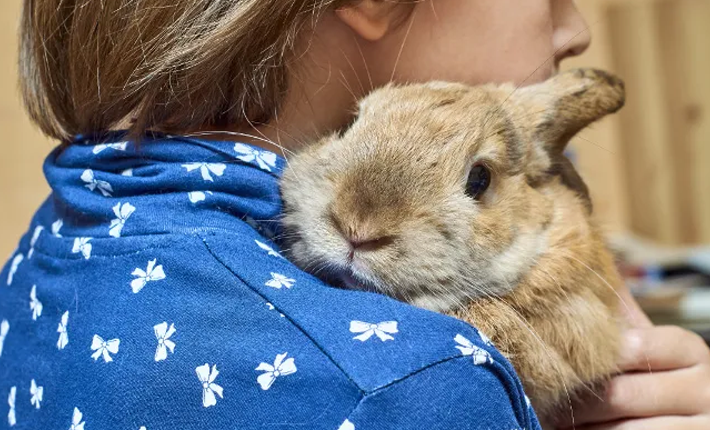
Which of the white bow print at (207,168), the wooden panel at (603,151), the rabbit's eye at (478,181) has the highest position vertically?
the white bow print at (207,168)

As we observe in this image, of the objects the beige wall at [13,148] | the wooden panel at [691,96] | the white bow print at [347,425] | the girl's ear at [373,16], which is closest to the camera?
the white bow print at [347,425]

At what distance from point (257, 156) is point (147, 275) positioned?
0.65 ft

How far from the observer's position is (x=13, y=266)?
3.18ft

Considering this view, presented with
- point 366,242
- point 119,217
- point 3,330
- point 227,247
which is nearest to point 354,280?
point 366,242

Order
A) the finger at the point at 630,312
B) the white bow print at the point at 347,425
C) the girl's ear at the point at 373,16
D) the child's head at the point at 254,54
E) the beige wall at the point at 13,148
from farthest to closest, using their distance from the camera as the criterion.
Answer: the beige wall at the point at 13,148 < the finger at the point at 630,312 < the girl's ear at the point at 373,16 < the child's head at the point at 254,54 < the white bow print at the point at 347,425

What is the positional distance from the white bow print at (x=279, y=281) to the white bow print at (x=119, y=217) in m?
0.18

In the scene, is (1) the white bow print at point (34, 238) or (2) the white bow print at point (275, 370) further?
(1) the white bow print at point (34, 238)

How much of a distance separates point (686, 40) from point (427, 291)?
2809mm

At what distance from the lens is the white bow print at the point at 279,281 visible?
0.68m

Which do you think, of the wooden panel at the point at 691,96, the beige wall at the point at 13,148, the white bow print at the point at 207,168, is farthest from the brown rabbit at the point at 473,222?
the wooden panel at the point at 691,96

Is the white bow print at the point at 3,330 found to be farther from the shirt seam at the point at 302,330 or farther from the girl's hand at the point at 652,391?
the girl's hand at the point at 652,391

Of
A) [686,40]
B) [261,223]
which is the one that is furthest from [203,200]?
[686,40]

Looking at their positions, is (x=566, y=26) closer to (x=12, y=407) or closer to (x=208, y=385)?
(x=208, y=385)

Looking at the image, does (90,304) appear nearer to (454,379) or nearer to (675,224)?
(454,379)
